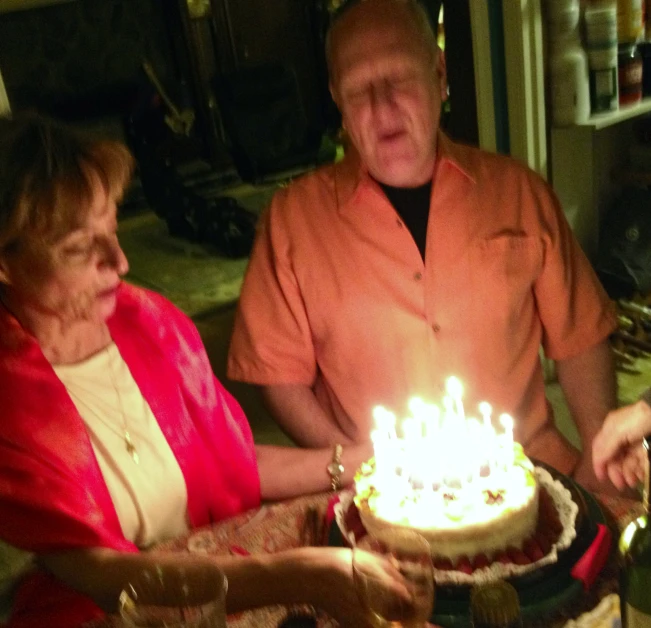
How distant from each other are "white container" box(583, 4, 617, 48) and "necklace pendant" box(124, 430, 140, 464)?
1.87 meters

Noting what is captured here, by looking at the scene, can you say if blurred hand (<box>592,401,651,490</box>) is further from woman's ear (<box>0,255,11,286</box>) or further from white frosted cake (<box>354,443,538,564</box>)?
woman's ear (<box>0,255,11,286</box>)

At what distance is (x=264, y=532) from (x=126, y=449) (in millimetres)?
268

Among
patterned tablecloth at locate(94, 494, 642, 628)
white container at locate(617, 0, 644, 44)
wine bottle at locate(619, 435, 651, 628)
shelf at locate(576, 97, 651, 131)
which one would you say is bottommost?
patterned tablecloth at locate(94, 494, 642, 628)

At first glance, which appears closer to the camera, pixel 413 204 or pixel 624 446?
pixel 624 446

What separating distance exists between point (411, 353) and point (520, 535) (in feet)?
1.92

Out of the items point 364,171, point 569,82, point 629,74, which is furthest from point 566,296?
point 629,74

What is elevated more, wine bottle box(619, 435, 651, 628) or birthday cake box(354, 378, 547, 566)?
wine bottle box(619, 435, 651, 628)

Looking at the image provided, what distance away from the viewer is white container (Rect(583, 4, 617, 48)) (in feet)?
7.34

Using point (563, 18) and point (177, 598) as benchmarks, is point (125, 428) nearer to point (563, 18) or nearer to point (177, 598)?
point (177, 598)

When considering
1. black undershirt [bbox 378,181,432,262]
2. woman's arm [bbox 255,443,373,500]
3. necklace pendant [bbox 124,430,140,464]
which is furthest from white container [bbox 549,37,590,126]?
necklace pendant [bbox 124,430,140,464]

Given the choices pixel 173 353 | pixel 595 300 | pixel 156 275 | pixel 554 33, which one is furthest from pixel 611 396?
pixel 156 275

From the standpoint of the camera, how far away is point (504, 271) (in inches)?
56.9

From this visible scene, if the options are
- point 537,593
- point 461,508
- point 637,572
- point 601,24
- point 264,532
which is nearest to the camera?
point 637,572

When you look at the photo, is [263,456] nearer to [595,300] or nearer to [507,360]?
[507,360]
